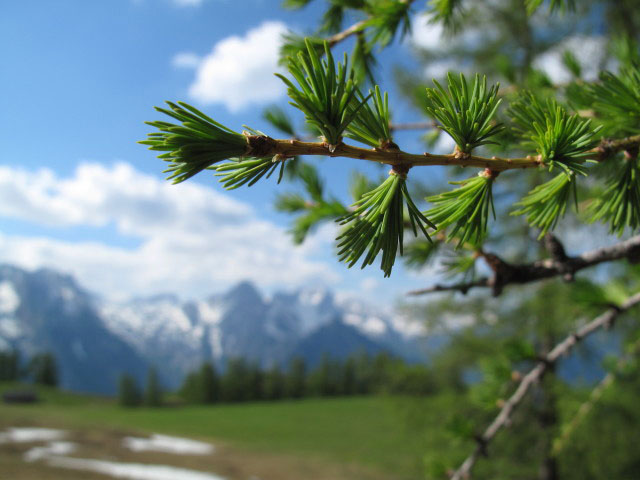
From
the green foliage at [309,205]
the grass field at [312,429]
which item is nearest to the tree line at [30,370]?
the grass field at [312,429]

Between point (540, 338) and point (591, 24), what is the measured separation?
4.27 m

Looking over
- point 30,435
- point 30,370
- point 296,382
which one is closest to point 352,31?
point 30,435

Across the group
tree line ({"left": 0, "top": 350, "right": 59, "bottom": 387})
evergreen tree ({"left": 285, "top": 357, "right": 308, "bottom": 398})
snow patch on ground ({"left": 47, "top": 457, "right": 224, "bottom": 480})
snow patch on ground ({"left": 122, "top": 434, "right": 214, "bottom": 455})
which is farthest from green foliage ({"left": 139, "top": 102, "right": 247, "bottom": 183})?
tree line ({"left": 0, "top": 350, "right": 59, "bottom": 387})

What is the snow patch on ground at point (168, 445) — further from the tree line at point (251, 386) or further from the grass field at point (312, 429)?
the tree line at point (251, 386)

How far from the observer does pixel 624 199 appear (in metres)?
0.51

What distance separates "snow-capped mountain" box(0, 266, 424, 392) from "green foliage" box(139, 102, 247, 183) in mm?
126296

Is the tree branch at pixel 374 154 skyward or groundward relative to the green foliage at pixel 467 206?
skyward

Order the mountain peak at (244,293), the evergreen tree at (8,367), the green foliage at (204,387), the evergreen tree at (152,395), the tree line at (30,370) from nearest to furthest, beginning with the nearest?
the green foliage at (204,387), the evergreen tree at (152,395), the evergreen tree at (8,367), the tree line at (30,370), the mountain peak at (244,293)

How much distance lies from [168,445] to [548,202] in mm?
17411

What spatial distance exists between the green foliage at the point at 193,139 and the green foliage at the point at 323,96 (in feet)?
0.20

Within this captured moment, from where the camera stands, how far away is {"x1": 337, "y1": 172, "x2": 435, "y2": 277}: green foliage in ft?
1.29

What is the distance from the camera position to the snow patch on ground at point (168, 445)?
13750 mm

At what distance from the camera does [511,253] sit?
21.0ft

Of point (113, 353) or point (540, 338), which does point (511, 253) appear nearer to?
point (540, 338)
